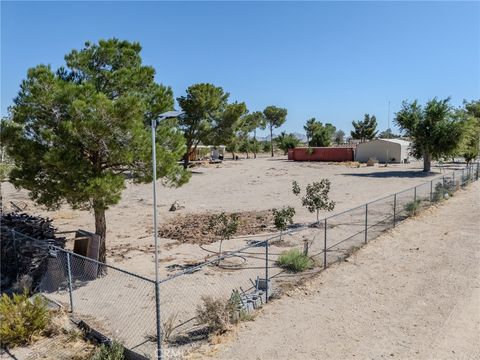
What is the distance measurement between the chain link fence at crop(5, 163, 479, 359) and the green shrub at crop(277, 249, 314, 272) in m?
0.16

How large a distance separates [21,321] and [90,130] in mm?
4251

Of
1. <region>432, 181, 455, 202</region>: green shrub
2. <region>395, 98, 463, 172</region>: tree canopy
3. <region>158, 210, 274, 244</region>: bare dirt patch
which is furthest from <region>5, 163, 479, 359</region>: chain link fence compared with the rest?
<region>395, 98, 463, 172</region>: tree canopy

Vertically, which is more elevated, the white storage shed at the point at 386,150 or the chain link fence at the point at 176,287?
the white storage shed at the point at 386,150

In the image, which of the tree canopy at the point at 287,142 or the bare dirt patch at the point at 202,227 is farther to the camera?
the tree canopy at the point at 287,142

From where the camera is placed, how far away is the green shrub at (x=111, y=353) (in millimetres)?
6574

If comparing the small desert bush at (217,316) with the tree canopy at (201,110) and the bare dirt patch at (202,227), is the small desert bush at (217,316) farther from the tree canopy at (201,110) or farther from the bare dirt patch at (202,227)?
the tree canopy at (201,110)

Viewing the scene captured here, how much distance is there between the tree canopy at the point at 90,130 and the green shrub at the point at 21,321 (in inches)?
107

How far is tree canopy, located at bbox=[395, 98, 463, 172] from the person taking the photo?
3662cm

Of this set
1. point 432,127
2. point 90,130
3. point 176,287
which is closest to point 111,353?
point 176,287

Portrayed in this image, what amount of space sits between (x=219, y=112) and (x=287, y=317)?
39.8 meters

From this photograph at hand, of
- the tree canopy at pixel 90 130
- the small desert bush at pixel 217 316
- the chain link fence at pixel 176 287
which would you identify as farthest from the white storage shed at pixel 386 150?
the small desert bush at pixel 217 316

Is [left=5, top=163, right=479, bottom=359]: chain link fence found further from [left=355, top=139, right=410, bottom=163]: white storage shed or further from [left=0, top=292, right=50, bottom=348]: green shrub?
[left=355, top=139, right=410, bottom=163]: white storage shed

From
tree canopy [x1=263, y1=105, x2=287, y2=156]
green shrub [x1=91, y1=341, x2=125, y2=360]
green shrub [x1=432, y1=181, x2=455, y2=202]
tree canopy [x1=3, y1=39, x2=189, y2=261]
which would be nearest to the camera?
green shrub [x1=91, y1=341, x2=125, y2=360]

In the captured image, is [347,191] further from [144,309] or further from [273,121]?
[273,121]
